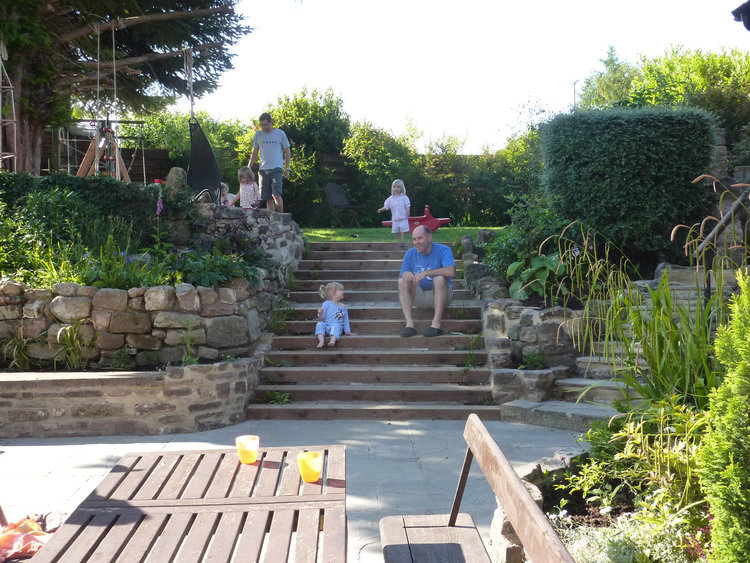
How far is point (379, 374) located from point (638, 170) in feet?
13.5

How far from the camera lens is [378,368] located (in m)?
6.96

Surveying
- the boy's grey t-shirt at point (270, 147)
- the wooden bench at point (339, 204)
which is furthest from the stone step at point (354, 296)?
the wooden bench at point (339, 204)

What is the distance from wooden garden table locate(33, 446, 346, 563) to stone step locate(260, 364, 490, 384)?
3728 millimetres

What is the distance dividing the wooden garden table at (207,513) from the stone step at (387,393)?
11.2 feet

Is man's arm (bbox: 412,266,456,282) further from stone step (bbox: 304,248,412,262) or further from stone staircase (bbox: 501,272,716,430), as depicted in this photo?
stone step (bbox: 304,248,412,262)

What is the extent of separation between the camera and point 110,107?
18312 millimetres

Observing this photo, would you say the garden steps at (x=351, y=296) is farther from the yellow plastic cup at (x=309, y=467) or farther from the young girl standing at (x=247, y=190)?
the yellow plastic cup at (x=309, y=467)

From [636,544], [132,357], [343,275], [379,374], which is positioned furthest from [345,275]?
[636,544]

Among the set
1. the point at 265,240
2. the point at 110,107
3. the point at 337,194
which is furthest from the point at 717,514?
the point at 110,107

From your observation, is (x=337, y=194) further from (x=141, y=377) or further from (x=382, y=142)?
(x=141, y=377)

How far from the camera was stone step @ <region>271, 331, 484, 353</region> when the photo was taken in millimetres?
7406

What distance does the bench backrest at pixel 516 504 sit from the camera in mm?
1595

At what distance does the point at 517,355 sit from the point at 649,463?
412 centimetres

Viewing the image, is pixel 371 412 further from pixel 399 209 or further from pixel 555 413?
pixel 399 209
